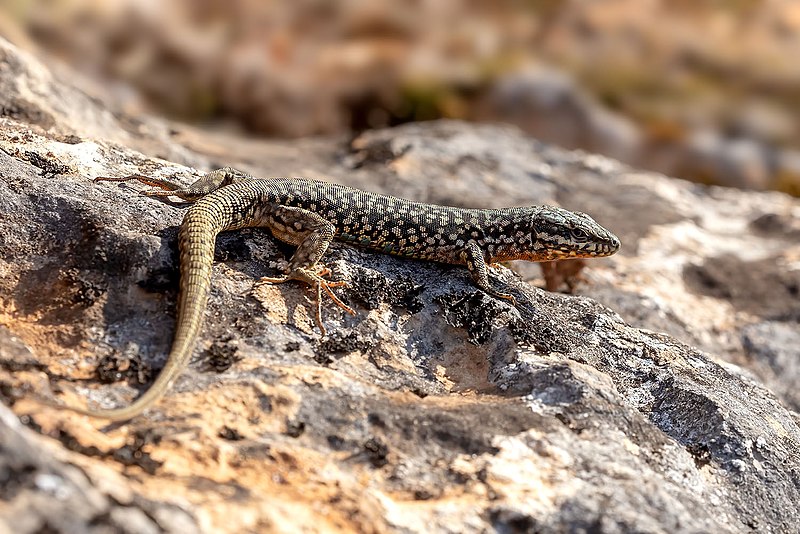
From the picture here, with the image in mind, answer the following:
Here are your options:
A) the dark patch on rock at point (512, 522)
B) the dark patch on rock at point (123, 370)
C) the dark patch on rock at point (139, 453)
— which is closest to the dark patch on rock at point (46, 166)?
the dark patch on rock at point (123, 370)

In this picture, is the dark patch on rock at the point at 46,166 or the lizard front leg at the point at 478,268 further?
the lizard front leg at the point at 478,268

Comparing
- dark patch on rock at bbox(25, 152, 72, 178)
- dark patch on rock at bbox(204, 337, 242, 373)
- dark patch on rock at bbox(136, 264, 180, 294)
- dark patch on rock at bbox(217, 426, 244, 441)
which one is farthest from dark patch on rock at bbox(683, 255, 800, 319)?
dark patch on rock at bbox(25, 152, 72, 178)

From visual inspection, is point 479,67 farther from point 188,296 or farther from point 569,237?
point 188,296

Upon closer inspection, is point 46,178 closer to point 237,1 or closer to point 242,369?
point 242,369

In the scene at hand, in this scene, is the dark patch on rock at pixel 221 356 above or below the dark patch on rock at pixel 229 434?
above

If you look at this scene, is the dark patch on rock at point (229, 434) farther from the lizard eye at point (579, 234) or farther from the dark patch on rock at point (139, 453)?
the lizard eye at point (579, 234)

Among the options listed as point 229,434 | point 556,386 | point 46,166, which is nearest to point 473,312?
point 556,386

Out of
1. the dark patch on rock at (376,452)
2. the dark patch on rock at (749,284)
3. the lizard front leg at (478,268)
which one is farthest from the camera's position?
the dark patch on rock at (749,284)

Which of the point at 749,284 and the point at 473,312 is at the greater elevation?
the point at 473,312
